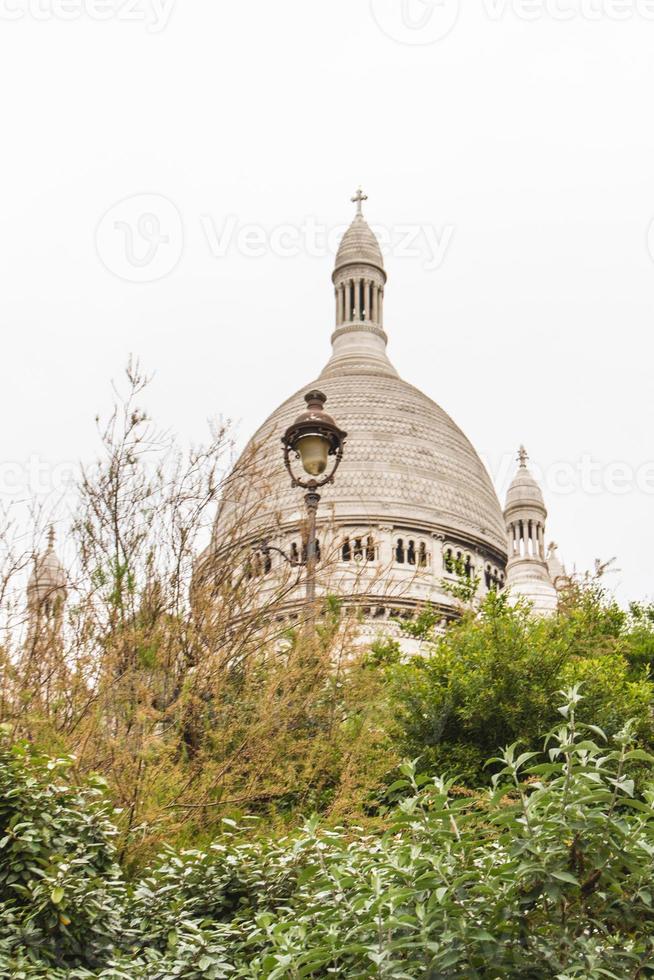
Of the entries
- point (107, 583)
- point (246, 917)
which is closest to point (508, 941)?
point (246, 917)

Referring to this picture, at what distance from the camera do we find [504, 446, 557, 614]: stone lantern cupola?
5172cm

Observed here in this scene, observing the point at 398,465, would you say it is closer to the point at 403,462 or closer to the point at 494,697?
the point at 403,462

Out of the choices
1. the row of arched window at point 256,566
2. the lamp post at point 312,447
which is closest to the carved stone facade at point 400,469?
the lamp post at point 312,447

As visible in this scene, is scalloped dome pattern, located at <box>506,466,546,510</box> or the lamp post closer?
the lamp post

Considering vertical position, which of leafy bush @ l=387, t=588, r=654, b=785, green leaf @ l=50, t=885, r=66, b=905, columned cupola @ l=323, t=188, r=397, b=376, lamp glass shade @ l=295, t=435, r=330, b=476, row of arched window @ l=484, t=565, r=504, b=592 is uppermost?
columned cupola @ l=323, t=188, r=397, b=376

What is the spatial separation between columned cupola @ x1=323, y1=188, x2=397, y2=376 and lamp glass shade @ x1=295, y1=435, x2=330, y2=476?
58.9m

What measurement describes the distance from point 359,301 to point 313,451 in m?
62.1

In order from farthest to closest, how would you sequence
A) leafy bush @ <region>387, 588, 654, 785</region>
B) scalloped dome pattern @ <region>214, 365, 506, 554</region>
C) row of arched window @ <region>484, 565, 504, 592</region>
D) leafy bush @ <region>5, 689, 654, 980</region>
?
1. row of arched window @ <region>484, 565, 504, 592</region>
2. scalloped dome pattern @ <region>214, 365, 506, 554</region>
3. leafy bush @ <region>387, 588, 654, 785</region>
4. leafy bush @ <region>5, 689, 654, 980</region>

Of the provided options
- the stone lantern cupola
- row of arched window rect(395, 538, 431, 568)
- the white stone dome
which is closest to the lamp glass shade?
the stone lantern cupola

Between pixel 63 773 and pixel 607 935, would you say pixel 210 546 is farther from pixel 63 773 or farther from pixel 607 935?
pixel 607 935

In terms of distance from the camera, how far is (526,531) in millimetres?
55562

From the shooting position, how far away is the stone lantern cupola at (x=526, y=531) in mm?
51719

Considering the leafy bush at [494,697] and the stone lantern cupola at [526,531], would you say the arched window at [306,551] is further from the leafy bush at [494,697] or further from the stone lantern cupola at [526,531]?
the stone lantern cupola at [526,531]

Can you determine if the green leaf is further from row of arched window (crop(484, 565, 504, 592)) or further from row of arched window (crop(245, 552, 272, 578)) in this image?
row of arched window (crop(484, 565, 504, 592))
